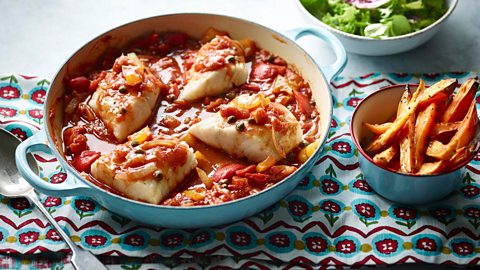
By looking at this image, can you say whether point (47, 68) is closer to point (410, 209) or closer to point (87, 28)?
point (87, 28)

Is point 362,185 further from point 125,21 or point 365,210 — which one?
point 125,21

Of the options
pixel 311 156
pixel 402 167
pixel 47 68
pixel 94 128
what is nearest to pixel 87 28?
pixel 47 68

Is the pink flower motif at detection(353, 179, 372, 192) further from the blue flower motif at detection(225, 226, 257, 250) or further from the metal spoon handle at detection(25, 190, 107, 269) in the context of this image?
the metal spoon handle at detection(25, 190, 107, 269)

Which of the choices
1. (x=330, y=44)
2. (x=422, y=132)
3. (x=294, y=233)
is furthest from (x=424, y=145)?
(x=330, y=44)

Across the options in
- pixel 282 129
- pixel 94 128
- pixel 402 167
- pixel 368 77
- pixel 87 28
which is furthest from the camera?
pixel 87 28

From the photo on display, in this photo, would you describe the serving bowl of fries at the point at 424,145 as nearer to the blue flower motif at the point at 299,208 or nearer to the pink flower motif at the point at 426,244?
the pink flower motif at the point at 426,244

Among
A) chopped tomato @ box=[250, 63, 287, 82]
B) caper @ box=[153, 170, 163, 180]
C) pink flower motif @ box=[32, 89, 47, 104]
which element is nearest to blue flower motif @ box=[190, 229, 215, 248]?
caper @ box=[153, 170, 163, 180]
